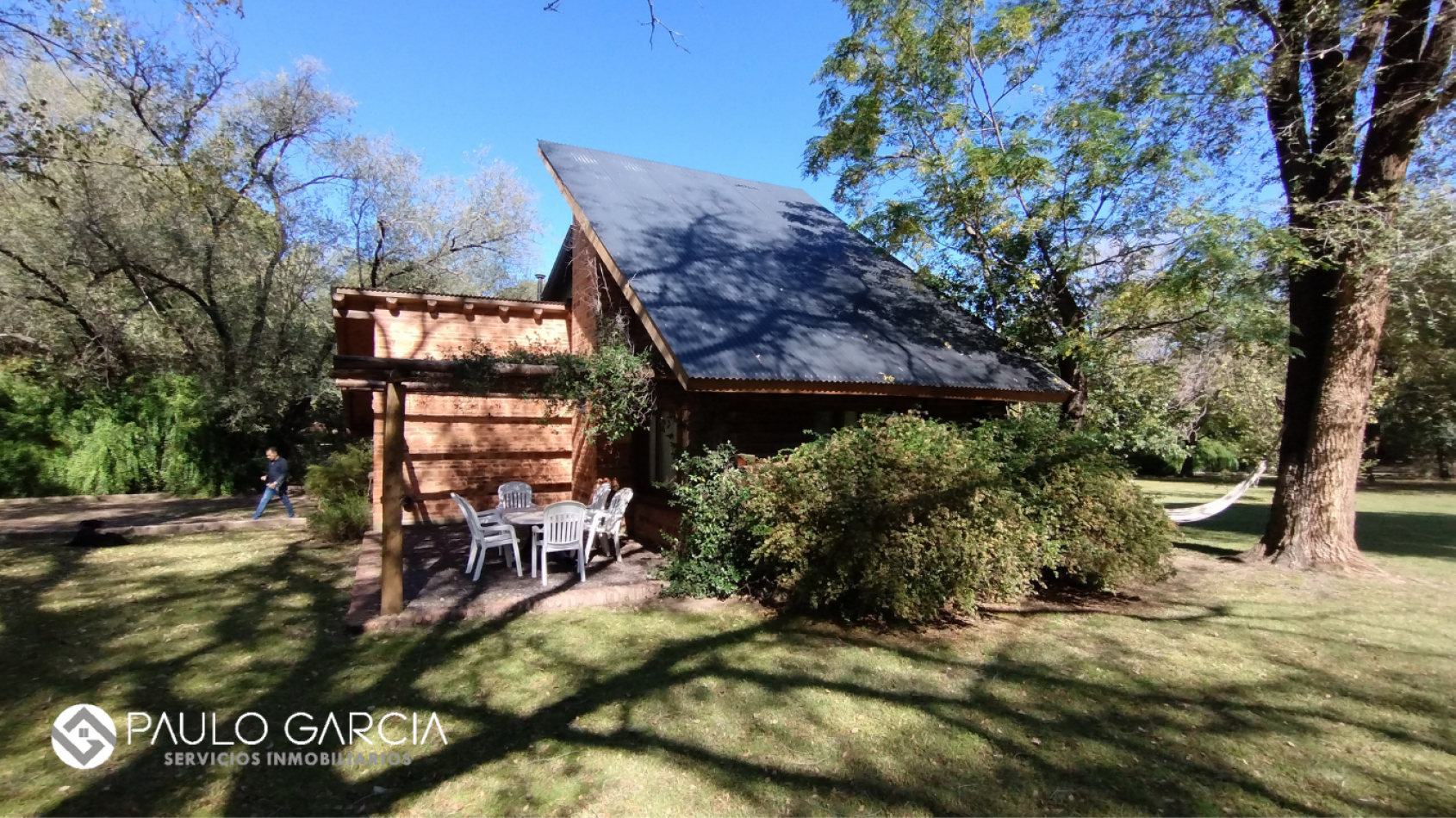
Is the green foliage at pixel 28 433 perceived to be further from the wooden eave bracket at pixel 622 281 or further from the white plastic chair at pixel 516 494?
the wooden eave bracket at pixel 622 281

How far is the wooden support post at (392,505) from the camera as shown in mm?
6066

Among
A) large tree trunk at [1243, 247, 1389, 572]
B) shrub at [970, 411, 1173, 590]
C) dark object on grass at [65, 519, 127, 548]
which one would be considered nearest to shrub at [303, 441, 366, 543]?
dark object on grass at [65, 519, 127, 548]

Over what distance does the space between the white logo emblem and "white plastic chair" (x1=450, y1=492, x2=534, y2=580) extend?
10.5ft

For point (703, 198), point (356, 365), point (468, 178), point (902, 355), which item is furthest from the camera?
point (468, 178)

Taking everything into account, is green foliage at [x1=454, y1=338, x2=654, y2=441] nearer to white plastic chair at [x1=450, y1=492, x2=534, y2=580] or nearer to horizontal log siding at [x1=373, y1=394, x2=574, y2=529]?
white plastic chair at [x1=450, y1=492, x2=534, y2=580]

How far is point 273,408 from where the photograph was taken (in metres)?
17.3

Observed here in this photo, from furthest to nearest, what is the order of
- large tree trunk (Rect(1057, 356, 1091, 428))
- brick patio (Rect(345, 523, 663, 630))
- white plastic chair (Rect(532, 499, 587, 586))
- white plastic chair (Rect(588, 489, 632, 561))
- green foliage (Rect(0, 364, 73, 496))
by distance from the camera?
green foliage (Rect(0, 364, 73, 496)), large tree trunk (Rect(1057, 356, 1091, 428)), white plastic chair (Rect(588, 489, 632, 561)), white plastic chair (Rect(532, 499, 587, 586)), brick patio (Rect(345, 523, 663, 630))

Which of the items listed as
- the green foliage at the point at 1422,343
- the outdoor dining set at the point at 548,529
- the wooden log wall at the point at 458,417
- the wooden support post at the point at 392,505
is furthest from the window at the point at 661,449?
the green foliage at the point at 1422,343

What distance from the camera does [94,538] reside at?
952cm

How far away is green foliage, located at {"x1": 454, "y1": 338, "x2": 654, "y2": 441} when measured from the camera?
23.8 feet

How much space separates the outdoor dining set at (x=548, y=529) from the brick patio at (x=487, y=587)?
0.56 ft

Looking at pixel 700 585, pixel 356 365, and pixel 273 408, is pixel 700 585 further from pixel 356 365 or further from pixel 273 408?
pixel 273 408

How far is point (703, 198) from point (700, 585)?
7.14 meters

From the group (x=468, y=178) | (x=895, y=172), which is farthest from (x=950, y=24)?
(x=468, y=178)
